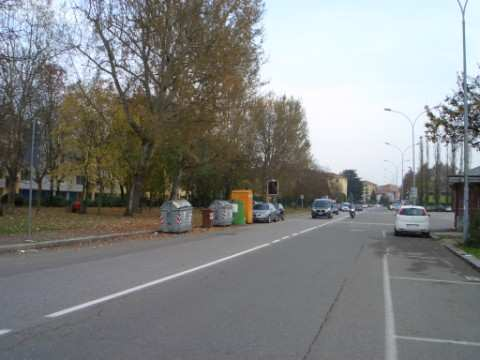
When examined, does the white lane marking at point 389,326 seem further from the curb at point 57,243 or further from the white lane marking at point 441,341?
the curb at point 57,243

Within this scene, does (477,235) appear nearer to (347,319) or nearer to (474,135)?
(474,135)

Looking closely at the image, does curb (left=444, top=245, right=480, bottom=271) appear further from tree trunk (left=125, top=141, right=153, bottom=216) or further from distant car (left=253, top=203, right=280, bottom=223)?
distant car (left=253, top=203, right=280, bottom=223)

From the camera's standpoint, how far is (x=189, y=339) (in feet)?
18.9

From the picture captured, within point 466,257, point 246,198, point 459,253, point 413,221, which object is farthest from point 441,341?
point 246,198

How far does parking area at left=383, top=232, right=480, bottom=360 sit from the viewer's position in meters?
5.79

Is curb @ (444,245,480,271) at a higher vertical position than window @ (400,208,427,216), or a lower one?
lower

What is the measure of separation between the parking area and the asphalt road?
0.03 metres

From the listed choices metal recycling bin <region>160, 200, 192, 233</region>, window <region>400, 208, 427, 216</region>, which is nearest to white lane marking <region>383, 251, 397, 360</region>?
metal recycling bin <region>160, 200, 192, 233</region>

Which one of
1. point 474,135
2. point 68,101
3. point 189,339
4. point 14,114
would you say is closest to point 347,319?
point 189,339

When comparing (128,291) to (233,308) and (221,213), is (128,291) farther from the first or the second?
(221,213)

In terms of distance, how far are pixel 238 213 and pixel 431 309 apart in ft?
84.1

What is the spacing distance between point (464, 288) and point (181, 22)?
20.4 meters

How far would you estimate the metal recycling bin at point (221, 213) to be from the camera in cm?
3031

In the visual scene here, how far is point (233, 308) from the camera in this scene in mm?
7438
